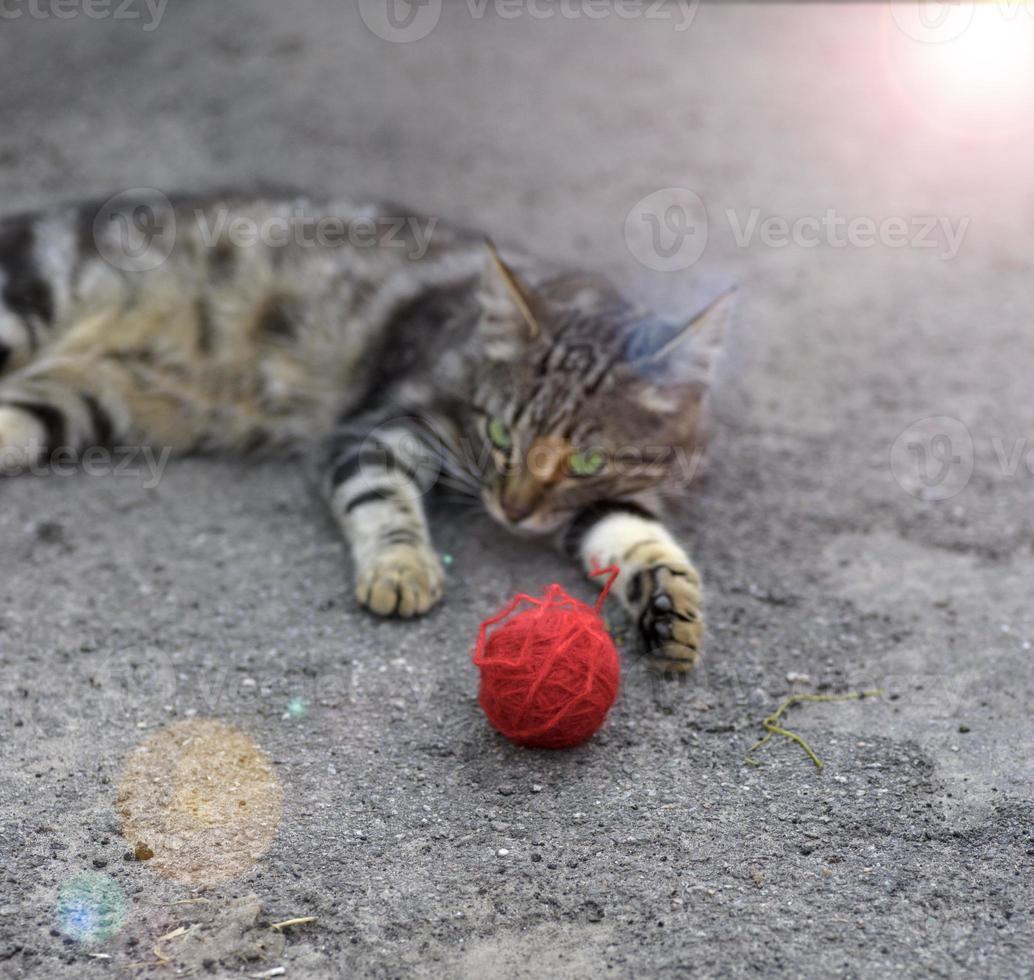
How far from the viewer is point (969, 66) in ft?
20.7

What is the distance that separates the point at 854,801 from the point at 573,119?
4.52 metres

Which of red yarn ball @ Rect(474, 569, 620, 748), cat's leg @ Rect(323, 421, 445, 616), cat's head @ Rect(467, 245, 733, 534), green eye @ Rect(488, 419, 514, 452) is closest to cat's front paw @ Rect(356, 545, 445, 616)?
cat's leg @ Rect(323, 421, 445, 616)

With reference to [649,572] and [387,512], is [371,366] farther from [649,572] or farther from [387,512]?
[649,572]

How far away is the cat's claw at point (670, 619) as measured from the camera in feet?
9.37

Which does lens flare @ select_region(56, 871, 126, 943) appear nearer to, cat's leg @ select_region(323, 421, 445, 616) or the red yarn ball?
the red yarn ball

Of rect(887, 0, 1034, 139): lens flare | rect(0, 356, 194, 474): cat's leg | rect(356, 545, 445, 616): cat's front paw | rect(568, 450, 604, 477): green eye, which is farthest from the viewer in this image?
rect(887, 0, 1034, 139): lens flare

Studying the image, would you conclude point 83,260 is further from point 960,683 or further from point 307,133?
point 960,683

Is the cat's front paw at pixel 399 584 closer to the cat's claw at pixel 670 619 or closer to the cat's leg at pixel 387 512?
the cat's leg at pixel 387 512

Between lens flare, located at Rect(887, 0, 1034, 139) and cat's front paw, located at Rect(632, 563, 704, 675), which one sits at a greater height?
lens flare, located at Rect(887, 0, 1034, 139)

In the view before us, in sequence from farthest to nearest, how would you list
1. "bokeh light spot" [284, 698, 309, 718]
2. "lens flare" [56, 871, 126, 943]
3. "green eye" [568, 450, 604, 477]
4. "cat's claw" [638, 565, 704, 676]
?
1. "green eye" [568, 450, 604, 477]
2. "cat's claw" [638, 565, 704, 676]
3. "bokeh light spot" [284, 698, 309, 718]
4. "lens flare" [56, 871, 126, 943]

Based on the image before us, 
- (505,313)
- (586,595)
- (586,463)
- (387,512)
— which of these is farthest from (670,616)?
(505,313)

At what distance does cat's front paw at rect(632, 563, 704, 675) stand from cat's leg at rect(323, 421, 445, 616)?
21.9 inches

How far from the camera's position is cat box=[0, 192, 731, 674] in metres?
3.26

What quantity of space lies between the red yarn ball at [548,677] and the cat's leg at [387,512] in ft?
1.78
